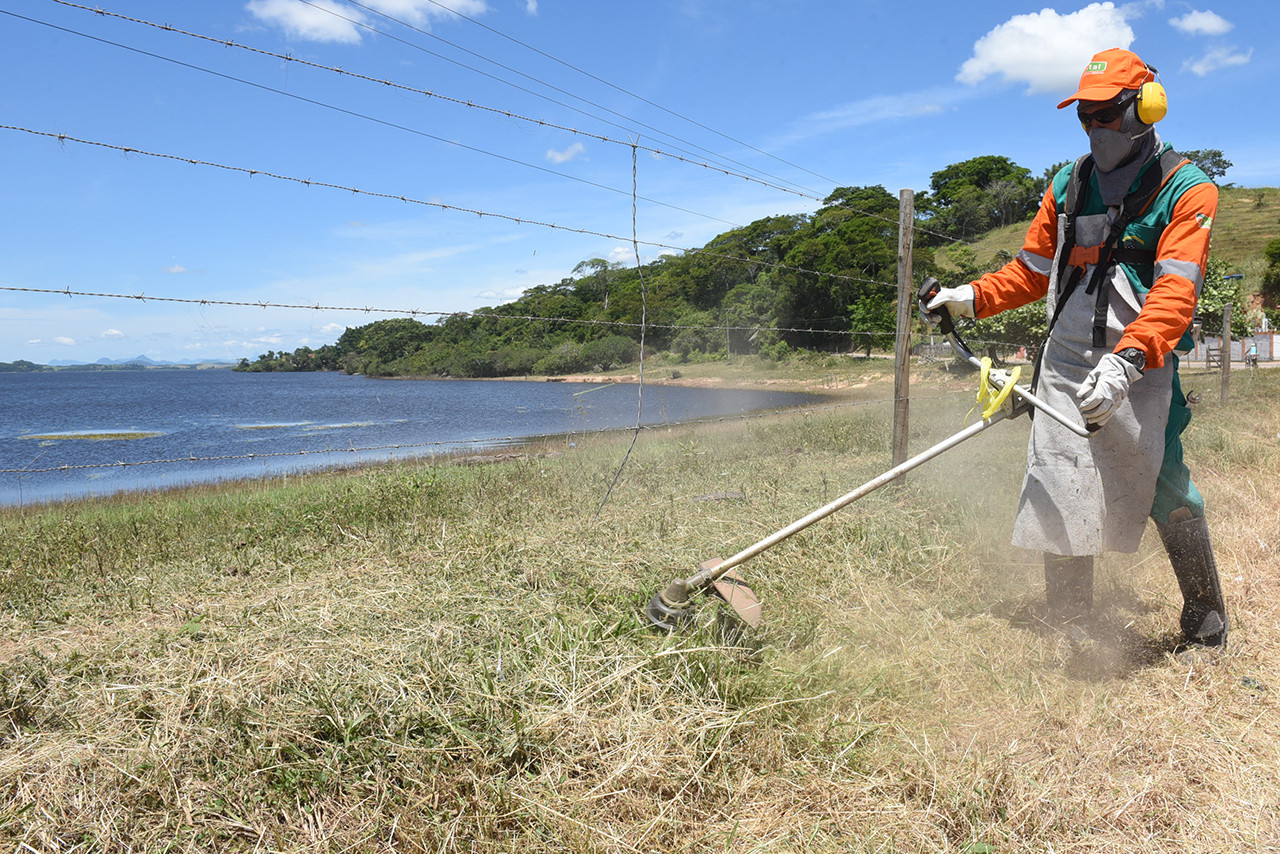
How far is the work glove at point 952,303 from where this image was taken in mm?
3215

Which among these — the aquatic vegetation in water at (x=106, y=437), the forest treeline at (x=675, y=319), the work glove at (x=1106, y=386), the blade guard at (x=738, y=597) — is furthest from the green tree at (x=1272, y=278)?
the aquatic vegetation in water at (x=106, y=437)

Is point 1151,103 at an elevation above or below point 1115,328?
above

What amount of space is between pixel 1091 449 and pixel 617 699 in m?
2.06

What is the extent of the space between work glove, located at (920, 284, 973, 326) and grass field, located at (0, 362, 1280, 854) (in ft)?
4.17

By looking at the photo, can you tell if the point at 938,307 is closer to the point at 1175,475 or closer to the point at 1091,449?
the point at 1091,449

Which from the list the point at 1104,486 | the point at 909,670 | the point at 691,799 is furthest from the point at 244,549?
the point at 1104,486

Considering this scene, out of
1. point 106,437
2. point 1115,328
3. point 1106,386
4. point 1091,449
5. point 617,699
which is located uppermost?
point 1115,328

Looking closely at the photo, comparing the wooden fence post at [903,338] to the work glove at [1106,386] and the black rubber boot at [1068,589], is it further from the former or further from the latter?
the work glove at [1106,386]

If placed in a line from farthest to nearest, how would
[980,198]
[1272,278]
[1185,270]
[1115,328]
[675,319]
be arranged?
1. [980,198]
2. [1272,278]
3. [675,319]
4. [1115,328]
5. [1185,270]

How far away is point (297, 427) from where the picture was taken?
829 inches

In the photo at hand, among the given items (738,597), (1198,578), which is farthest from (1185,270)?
(738,597)

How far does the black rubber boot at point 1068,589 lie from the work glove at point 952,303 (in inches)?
42.5

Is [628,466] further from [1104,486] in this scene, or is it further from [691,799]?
[691,799]

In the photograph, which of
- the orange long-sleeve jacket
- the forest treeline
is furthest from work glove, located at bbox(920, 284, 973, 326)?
the forest treeline
